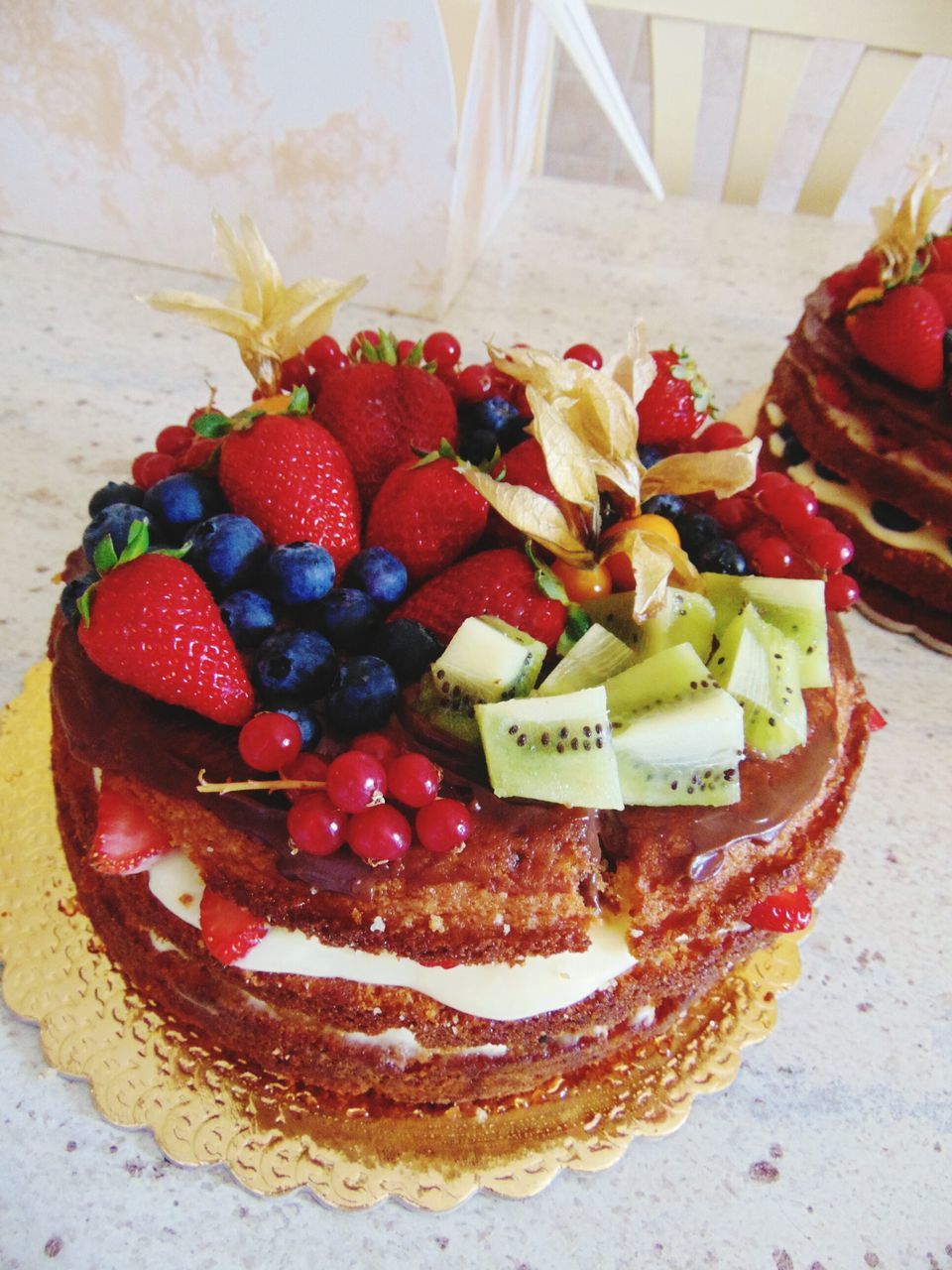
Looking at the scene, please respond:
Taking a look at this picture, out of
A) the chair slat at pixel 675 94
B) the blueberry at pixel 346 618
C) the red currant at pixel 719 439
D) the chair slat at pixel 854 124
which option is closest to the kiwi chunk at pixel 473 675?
the blueberry at pixel 346 618

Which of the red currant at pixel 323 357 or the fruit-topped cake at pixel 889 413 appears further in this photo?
the fruit-topped cake at pixel 889 413

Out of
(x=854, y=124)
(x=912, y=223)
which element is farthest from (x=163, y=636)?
(x=854, y=124)

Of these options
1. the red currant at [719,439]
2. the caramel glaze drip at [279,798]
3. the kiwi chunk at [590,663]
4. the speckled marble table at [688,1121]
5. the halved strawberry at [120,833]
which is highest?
the red currant at [719,439]

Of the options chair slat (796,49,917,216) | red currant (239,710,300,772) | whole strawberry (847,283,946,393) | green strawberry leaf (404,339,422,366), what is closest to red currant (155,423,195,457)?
green strawberry leaf (404,339,422,366)

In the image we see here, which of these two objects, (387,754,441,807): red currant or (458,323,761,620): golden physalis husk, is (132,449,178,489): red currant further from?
(387,754,441,807): red currant

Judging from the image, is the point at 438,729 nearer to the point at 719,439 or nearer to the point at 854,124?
the point at 719,439

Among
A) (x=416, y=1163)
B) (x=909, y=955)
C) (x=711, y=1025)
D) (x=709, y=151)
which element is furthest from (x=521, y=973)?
(x=709, y=151)

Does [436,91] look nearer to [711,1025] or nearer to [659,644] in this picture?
[659,644]

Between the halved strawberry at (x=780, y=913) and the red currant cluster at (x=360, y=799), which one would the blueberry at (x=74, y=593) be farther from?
the halved strawberry at (x=780, y=913)
